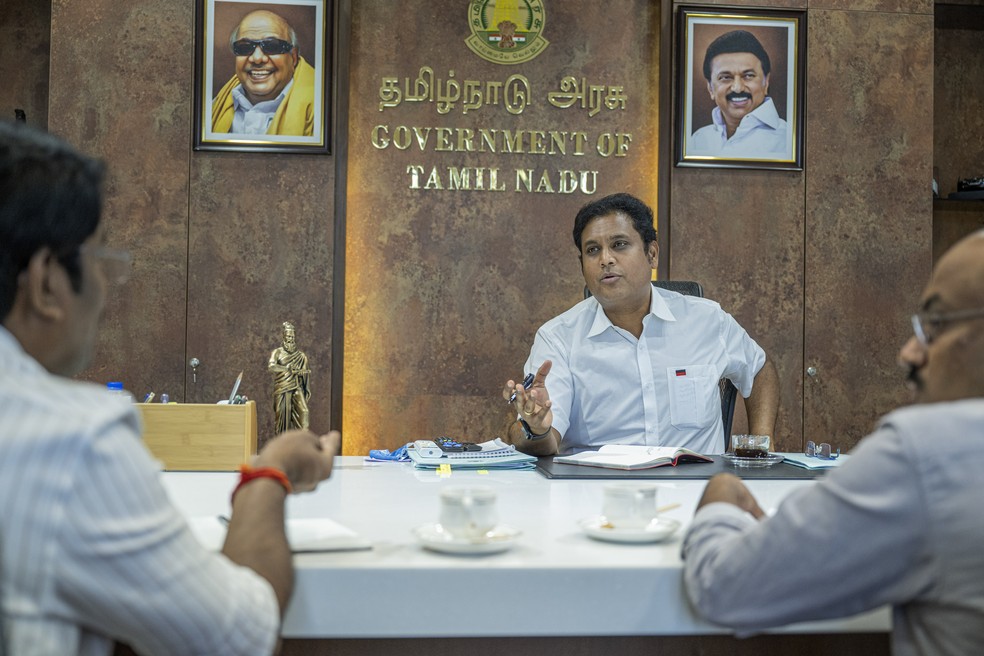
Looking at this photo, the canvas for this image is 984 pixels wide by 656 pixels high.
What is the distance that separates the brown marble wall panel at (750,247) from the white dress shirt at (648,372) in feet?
4.32

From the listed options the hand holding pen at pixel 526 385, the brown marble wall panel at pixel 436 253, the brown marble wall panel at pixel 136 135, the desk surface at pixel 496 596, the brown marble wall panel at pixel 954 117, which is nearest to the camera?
the desk surface at pixel 496 596

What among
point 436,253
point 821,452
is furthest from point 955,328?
point 436,253

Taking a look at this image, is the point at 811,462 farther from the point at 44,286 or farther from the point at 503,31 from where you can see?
the point at 503,31

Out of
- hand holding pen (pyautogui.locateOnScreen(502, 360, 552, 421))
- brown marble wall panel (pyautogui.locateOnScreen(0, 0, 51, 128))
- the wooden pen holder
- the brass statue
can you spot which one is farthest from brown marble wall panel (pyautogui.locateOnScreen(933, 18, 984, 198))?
brown marble wall panel (pyautogui.locateOnScreen(0, 0, 51, 128))

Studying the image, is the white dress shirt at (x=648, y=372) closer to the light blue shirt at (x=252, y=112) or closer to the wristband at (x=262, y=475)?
the wristband at (x=262, y=475)

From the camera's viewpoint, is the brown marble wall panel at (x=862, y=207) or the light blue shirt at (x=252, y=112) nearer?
the light blue shirt at (x=252, y=112)

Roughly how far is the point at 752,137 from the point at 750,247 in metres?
0.54

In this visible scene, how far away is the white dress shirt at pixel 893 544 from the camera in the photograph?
3.03ft


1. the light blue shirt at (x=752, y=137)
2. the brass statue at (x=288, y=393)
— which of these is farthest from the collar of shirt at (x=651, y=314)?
the light blue shirt at (x=752, y=137)

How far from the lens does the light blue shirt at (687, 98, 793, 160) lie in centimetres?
446

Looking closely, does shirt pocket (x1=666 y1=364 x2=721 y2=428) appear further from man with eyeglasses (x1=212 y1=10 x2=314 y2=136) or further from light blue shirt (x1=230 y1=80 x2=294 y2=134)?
light blue shirt (x1=230 y1=80 x2=294 y2=134)

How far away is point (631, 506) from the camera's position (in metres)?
1.38

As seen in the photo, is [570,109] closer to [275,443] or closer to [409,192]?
[409,192]

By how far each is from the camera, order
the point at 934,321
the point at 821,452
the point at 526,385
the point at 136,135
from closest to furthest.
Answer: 1. the point at 934,321
2. the point at 821,452
3. the point at 526,385
4. the point at 136,135
